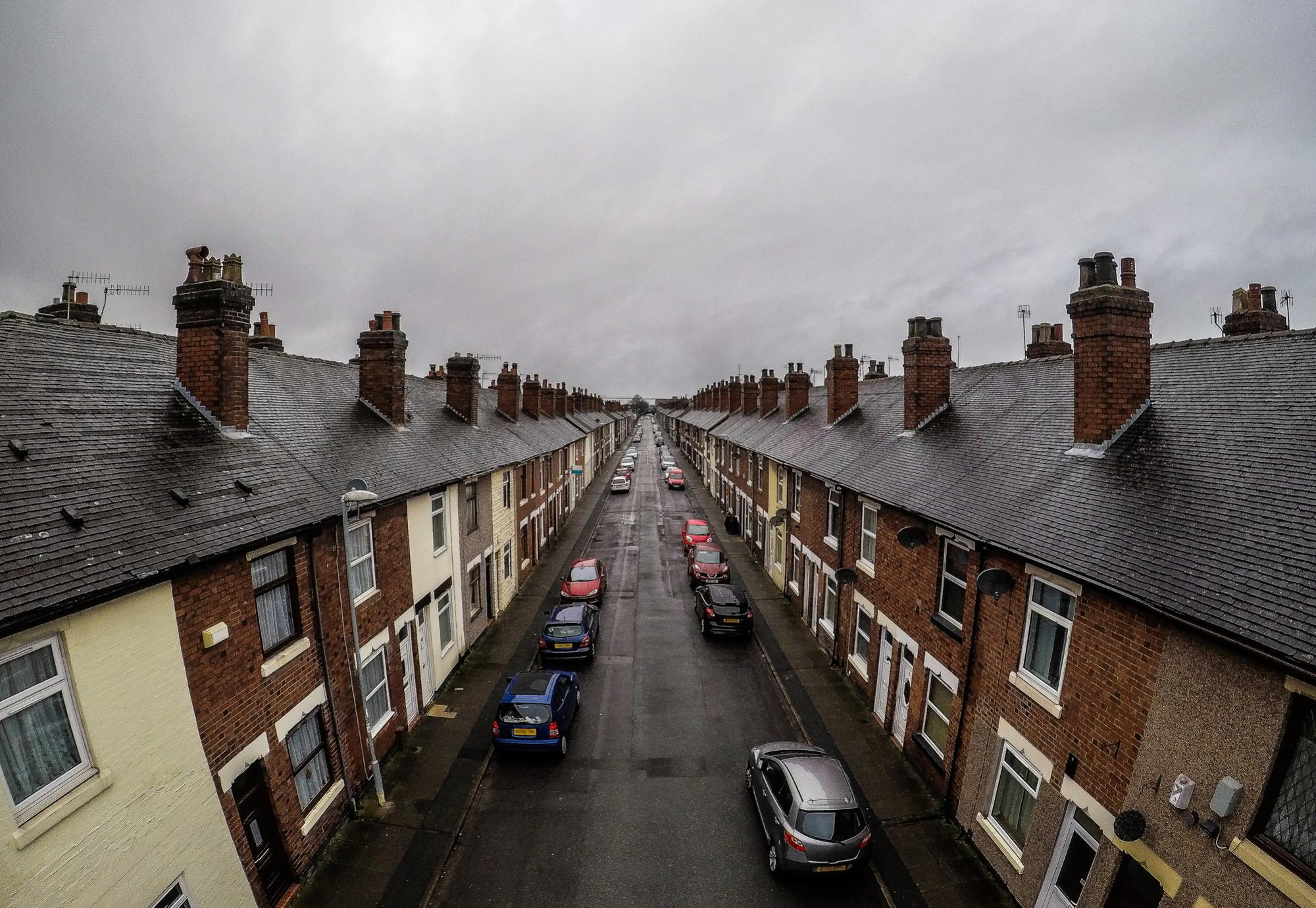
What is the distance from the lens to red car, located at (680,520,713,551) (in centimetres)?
2819

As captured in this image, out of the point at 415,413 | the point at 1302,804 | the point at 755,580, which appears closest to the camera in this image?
the point at 1302,804

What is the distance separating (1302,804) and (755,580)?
65.1 ft

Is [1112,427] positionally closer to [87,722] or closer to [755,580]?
[87,722]

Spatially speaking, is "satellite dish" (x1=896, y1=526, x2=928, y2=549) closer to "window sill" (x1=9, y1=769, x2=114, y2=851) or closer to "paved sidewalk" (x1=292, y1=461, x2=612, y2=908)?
"paved sidewalk" (x1=292, y1=461, x2=612, y2=908)

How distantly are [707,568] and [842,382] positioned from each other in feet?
30.7

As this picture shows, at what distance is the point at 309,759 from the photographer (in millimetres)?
9562

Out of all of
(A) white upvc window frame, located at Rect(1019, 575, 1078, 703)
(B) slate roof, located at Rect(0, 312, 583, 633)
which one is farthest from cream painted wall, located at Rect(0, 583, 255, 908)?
(A) white upvc window frame, located at Rect(1019, 575, 1078, 703)

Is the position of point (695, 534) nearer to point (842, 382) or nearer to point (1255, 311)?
point (842, 382)

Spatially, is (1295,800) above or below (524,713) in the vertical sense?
above

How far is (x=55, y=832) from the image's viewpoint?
551cm

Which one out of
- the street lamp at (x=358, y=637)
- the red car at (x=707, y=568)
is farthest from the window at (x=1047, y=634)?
the red car at (x=707, y=568)

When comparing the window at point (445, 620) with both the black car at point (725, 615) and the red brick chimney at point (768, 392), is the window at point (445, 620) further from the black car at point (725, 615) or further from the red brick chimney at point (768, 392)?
the red brick chimney at point (768, 392)

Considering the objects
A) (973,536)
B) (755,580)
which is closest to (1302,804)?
(973,536)

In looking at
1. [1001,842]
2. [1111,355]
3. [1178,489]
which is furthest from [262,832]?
[1111,355]
